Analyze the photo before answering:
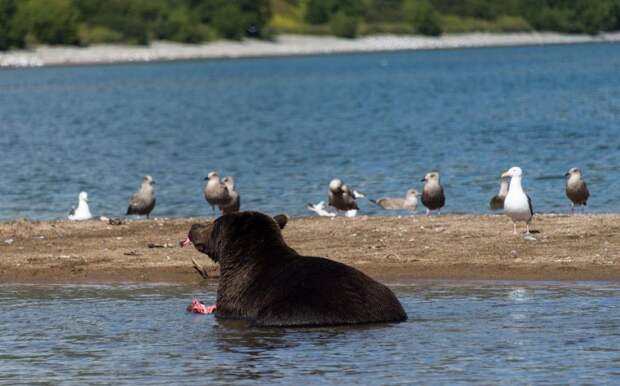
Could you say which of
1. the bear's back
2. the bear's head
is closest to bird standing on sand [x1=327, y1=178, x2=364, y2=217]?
the bear's head

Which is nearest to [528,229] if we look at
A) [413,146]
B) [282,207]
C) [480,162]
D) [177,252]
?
[177,252]

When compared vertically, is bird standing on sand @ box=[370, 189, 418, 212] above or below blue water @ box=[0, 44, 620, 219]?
above

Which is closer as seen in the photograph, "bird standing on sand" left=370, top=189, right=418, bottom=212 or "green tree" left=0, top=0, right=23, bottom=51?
"bird standing on sand" left=370, top=189, right=418, bottom=212

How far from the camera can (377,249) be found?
61.2ft

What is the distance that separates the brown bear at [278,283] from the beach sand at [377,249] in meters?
2.89

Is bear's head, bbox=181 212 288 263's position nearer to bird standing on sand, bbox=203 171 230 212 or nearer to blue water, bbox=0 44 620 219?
bird standing on sand, bbox=203 171 230 212

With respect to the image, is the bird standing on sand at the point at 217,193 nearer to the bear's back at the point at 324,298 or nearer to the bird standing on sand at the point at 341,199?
the bird standing on sand at the point at 341,199

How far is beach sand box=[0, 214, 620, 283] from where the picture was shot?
1708 centimetres

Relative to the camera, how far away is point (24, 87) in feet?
428

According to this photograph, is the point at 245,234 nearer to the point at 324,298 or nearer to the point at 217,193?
the point at 324,298

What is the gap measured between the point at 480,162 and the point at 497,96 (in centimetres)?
4860

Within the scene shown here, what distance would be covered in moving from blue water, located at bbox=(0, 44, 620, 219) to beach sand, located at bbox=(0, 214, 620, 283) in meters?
6.81

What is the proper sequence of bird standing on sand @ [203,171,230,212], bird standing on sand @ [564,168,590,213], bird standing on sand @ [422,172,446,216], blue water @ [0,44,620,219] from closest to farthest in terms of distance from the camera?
bird standing on sand @ [564,168,590,213]
bird standing on sand @ [422,172,446,216]
bird standing on sand @ [203,171,230,212]
blue water @ [0,44,620,219]

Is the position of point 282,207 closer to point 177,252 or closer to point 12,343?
point 177,252
